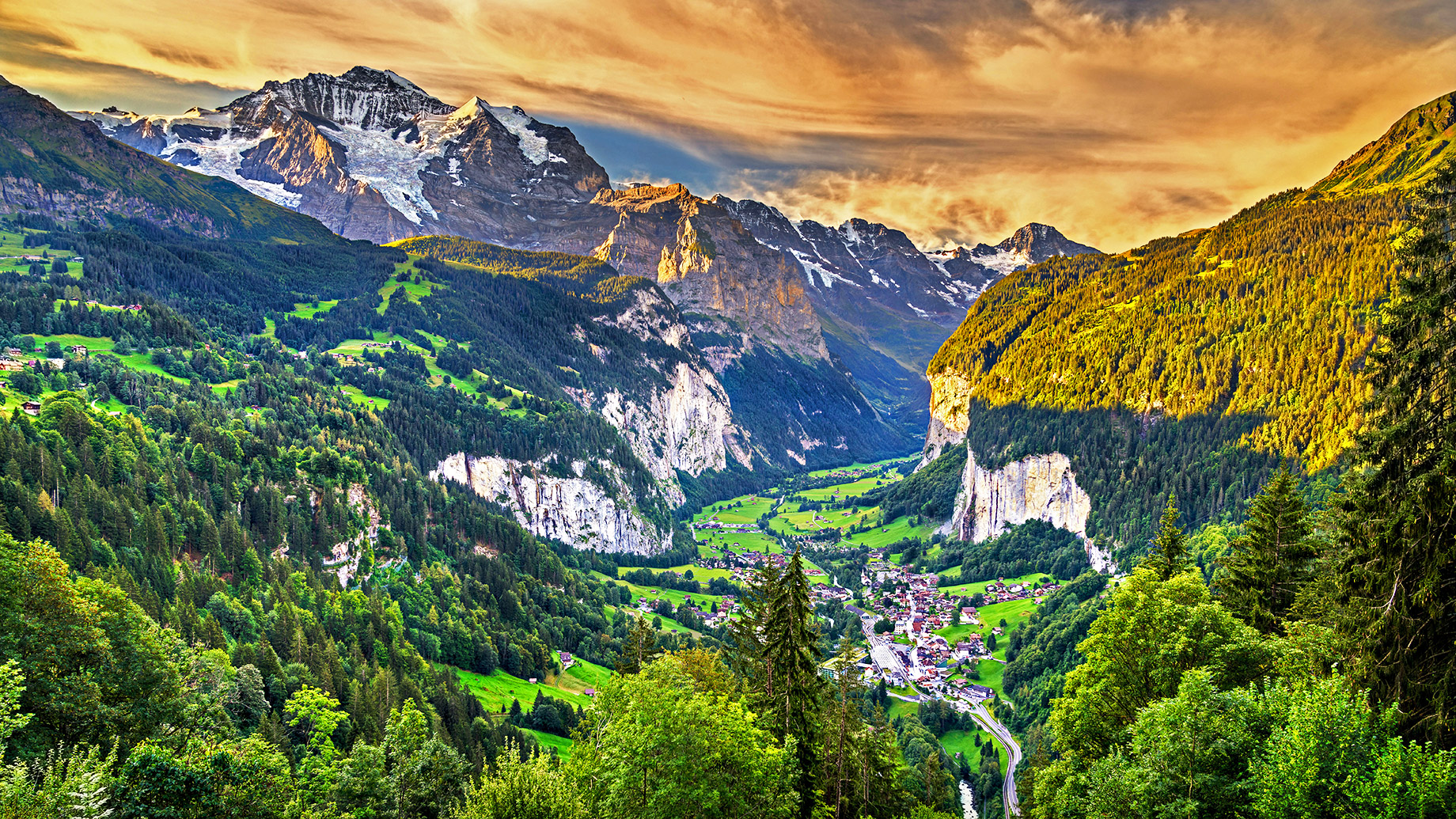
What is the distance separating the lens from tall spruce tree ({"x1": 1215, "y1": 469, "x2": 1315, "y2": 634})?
38656 millimetres

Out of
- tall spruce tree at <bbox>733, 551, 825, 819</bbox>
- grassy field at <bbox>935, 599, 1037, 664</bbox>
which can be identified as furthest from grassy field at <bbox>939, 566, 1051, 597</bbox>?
tall spruce tree at <bbox>733, 551, 825, 819</bbox>

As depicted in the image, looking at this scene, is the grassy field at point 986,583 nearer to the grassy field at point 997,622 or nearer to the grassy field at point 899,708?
the grassy field at point 997,622

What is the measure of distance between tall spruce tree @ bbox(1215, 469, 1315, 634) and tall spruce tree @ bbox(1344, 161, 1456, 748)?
60.3 ft

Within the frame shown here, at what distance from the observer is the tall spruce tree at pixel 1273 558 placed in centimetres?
3866

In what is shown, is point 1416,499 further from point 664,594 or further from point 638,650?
point 664,594

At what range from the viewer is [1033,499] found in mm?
183000

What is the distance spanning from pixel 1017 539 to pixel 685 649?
148469 millimetres

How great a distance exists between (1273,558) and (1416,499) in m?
21.9

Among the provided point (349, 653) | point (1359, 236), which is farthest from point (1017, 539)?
point (349, 653)

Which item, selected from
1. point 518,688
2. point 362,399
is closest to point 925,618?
point 518,688

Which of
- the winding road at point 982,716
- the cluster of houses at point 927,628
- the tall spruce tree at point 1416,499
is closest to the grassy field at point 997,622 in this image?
the cluster of houses at point 927,628

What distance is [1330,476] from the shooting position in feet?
371

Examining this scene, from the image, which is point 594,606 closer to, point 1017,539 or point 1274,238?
point 1017,539

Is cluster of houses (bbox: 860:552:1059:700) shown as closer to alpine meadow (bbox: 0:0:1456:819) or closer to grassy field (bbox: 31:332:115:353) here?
alpine meadow (bbox: 0:0:1456:819)
